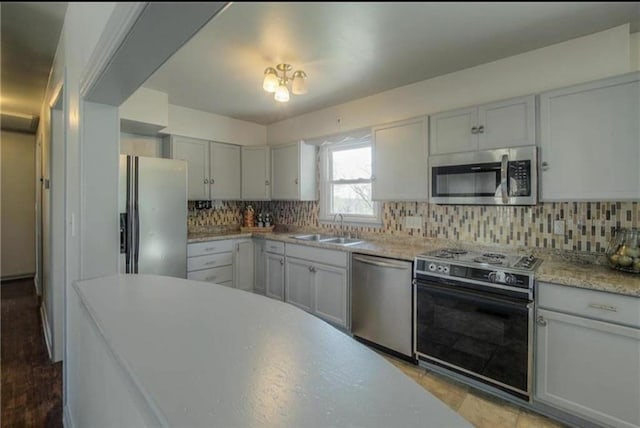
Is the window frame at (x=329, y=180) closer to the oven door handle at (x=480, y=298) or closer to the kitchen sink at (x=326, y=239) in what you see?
the kitchen sink at (x=326, y=239)

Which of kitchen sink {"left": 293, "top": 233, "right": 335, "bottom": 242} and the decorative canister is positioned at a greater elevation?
the decorative canister

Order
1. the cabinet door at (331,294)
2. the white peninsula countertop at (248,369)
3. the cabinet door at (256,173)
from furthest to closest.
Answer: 1. the cabinet door at (256,173)
2. the cabinet door at (331,294)
3. the white peninsula countertop at (248,369)

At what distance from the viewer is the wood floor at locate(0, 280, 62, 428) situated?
1910 millimetres

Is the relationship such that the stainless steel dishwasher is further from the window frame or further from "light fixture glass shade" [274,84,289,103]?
"light fixture glass shade" [274,84,289,103]

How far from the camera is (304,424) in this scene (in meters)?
0.65

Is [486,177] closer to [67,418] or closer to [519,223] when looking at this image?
[519,223]

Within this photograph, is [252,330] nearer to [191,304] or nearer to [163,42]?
[191,304]

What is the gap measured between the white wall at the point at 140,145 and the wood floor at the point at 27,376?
198cm

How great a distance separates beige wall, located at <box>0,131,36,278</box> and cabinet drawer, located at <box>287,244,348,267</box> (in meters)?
3.55

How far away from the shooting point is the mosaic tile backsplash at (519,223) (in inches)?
81.3

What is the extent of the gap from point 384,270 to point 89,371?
196cm

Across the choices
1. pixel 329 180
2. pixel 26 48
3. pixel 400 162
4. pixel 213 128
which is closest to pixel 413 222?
pixel 400 162

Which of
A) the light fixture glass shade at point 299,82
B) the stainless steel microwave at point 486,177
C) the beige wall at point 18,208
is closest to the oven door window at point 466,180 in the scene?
the stainless steel microwave at point 486,177

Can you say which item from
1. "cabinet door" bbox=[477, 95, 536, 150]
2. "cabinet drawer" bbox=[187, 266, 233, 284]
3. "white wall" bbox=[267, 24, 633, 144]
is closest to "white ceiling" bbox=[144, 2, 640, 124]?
"white wall" bbox=[267, 24, 633, 144]
